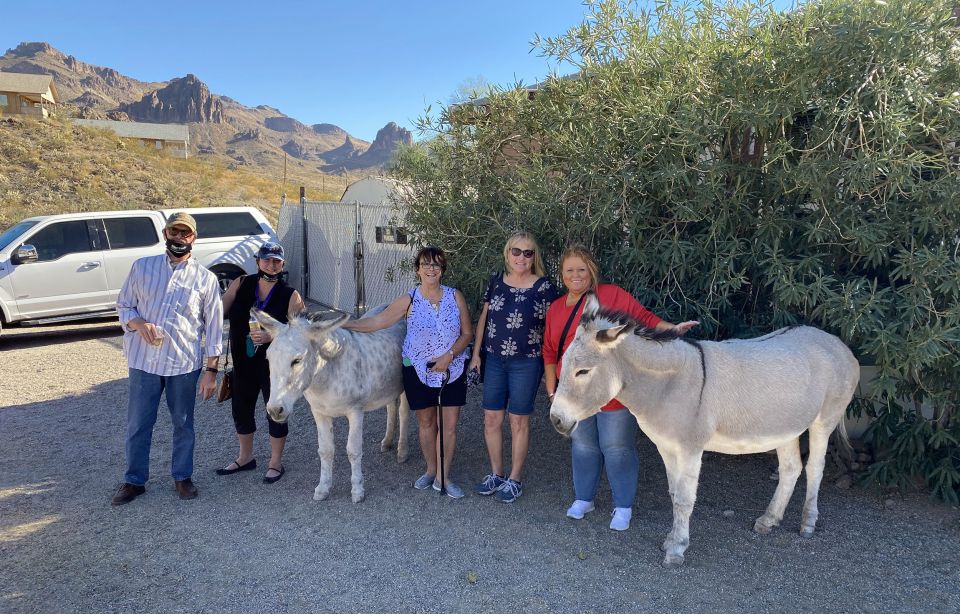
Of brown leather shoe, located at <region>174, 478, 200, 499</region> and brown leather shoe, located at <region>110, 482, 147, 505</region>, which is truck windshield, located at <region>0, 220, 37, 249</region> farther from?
brown leather shoe, located at <region>174, 478, 200, 499</region>

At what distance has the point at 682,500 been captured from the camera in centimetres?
350

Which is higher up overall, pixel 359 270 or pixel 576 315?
pixel 576 315

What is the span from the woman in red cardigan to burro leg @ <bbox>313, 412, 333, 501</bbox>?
174 cm

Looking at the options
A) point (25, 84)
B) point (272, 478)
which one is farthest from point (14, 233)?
point (25, 84)

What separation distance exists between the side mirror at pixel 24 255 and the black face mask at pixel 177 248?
745 centimetres

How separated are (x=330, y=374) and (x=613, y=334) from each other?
216 centimetres

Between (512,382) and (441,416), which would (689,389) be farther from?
(441,416)

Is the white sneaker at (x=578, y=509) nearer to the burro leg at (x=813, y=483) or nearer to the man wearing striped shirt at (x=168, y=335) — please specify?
the burro leg at (x=813, y=483)

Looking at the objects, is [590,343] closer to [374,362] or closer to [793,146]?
[374,362]

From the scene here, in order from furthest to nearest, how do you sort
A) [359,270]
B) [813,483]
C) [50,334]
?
[359,270]
[50,334]
[813,483]

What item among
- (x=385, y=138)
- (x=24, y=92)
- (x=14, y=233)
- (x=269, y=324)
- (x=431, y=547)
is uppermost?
(x=385, y=138)

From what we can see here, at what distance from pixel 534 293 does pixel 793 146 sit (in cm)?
210

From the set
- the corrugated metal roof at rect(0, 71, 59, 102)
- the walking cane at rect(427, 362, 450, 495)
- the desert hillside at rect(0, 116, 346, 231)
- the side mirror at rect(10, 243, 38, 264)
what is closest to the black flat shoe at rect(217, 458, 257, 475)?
the walking cane at rect(427, 362, 450, 495)

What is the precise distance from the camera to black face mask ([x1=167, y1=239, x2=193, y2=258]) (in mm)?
4168
